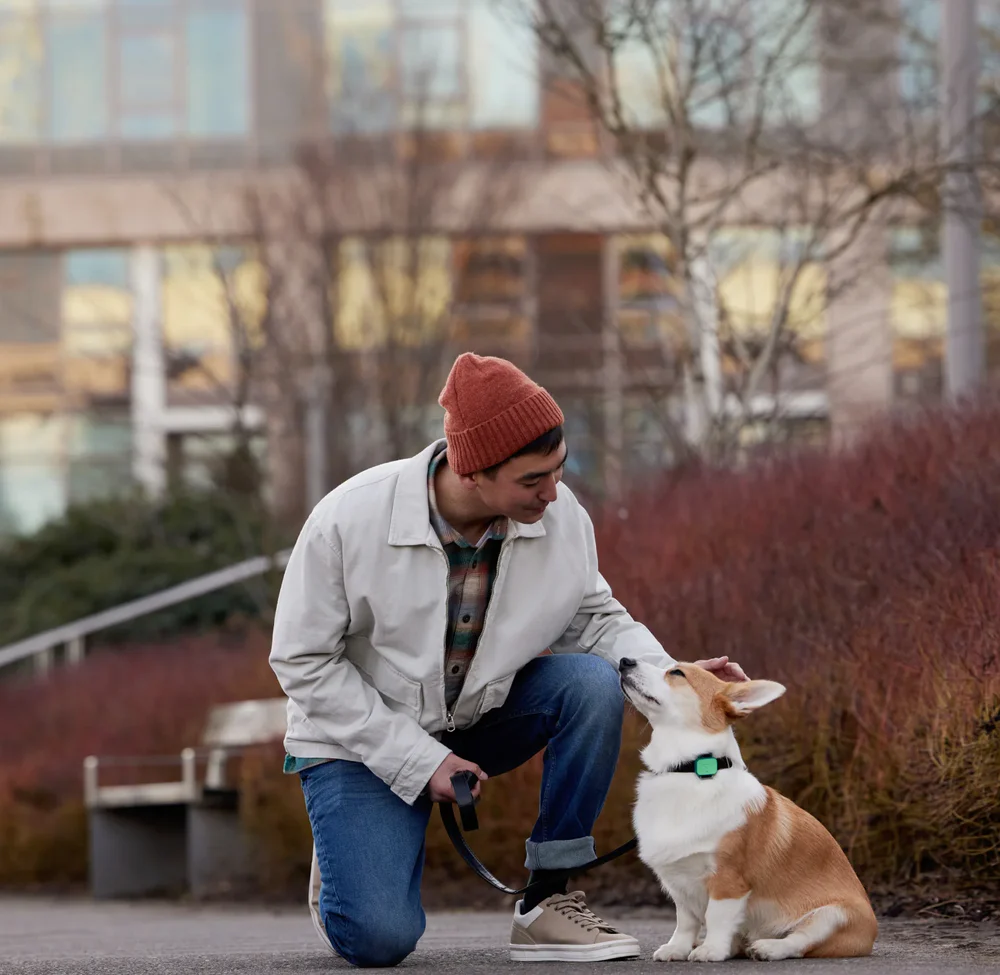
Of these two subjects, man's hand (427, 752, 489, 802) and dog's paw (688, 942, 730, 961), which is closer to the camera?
dog's paw (688, 942, 730, 961)

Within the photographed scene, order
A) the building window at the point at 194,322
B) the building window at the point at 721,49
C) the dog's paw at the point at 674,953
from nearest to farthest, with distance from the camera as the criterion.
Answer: the dog's paw at the point at 674,953, the building window at the point at 721,49, the building window at the point at 194,322

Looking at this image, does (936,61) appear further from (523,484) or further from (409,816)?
(409,816)

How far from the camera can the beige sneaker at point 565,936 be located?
16.9ft

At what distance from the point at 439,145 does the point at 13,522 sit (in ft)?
38.2

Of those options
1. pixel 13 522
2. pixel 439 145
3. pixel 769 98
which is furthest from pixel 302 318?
pixel 13 522

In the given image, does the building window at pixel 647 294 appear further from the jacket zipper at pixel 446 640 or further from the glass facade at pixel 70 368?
the jacket zipper at pixel 446 640

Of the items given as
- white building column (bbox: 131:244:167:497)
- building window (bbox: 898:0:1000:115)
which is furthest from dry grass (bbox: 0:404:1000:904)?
white building column (bbox: 131:244:167:497)

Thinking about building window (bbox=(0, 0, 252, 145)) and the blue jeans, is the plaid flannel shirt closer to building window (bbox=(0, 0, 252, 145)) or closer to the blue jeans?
the blue jeans

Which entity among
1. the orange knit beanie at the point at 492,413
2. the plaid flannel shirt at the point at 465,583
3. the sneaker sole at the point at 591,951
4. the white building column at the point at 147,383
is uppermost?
the white building column at the point at 147,383

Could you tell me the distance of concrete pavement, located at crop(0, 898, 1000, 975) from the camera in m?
5.06

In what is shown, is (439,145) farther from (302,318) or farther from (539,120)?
(539,120)

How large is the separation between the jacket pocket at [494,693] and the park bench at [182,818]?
5.46 m

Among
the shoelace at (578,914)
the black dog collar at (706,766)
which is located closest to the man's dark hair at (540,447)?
the black dog collar at (706,766)

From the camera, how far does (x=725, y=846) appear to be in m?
4.89
